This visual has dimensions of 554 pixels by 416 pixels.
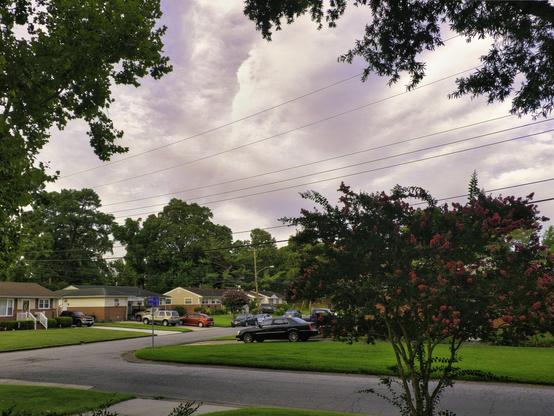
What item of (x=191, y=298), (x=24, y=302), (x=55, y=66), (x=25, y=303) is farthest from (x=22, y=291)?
(x=55, y=66)

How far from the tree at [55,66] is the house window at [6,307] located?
40.7 meters

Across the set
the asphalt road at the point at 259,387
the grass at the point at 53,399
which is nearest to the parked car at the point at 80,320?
the asphalt road at the point at 259,387

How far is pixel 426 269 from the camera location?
6.61 meters

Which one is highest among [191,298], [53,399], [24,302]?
[24,302]

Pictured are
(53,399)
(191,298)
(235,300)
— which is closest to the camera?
(53,399)

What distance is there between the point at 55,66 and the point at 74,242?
83.0 meters

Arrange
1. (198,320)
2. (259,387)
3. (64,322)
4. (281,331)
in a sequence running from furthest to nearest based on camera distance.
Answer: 1. (198,320)
2. (64,322)
3. (281,331)
4. (259,387)

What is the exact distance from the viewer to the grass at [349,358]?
15.6 metres

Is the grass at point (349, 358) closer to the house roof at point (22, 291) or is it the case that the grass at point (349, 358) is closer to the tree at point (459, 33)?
the tree at point (459, 33)

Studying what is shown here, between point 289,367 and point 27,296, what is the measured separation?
127ft

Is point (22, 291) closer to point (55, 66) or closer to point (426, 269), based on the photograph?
point (55, 66)

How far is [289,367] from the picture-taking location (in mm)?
17547

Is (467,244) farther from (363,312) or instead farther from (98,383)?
(98,383)

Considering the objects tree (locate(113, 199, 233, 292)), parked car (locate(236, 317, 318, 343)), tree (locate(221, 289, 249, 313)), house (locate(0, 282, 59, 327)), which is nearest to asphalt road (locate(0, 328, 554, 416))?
parked car (locate(236, 317, 318, 343))
